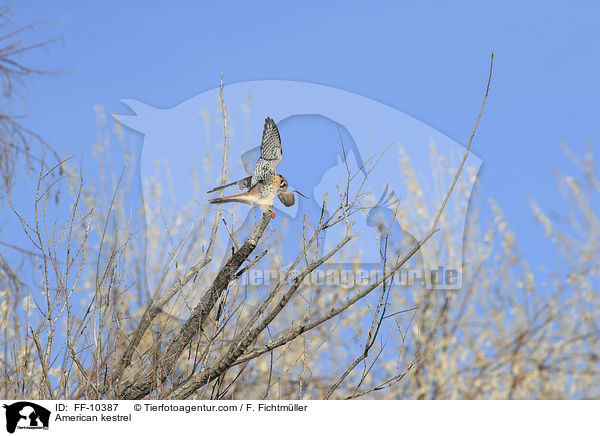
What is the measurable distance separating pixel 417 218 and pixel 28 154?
2398 mm

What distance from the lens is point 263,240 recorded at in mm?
1853

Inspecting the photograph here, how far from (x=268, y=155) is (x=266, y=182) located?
0.28ft

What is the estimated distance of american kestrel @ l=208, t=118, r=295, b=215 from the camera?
187 centimetres

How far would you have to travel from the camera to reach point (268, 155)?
1892mm
